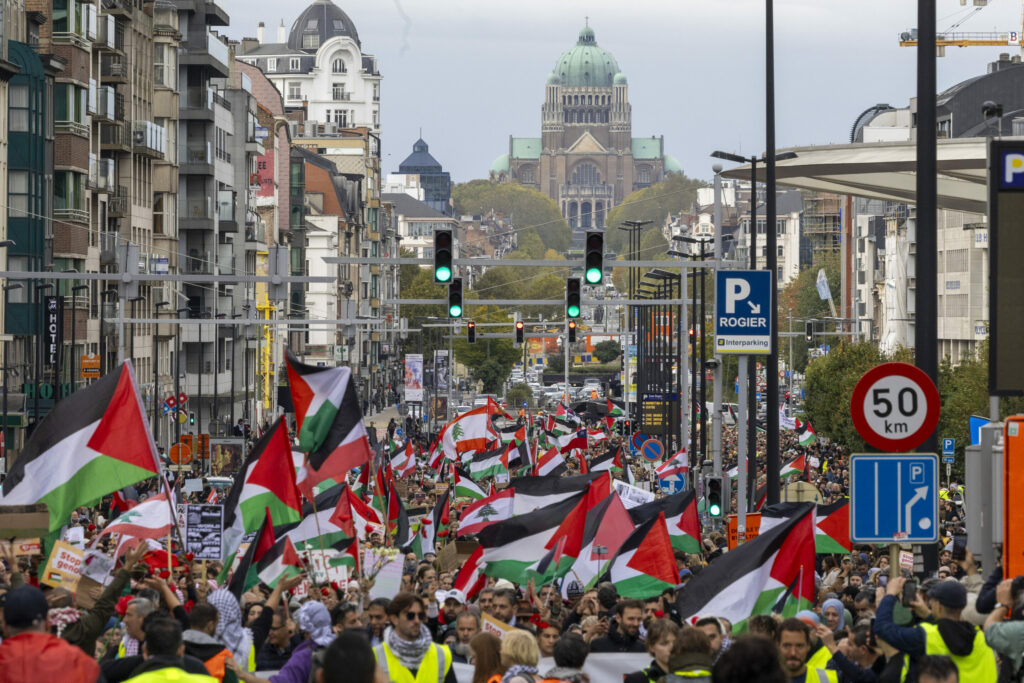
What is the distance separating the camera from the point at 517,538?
17.7 meters

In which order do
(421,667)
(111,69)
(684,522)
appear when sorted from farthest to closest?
(111,69) < (684,522) < (421,667)

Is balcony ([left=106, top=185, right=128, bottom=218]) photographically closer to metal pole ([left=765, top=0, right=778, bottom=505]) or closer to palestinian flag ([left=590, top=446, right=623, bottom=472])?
palestinian flag ([left=590, top=446, right=623, bottom=472])

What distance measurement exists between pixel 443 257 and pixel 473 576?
35.4ft

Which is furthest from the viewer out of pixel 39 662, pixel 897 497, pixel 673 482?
pixel 673 482

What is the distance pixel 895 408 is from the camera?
36.2 ft

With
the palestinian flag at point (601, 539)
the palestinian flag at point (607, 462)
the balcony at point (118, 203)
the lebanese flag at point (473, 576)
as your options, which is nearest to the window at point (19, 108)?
the balcony at point (118, 203)

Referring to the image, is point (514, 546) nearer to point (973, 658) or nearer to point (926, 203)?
point (926, 203)

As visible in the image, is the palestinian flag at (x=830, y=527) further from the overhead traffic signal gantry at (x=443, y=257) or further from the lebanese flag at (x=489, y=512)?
the overhead traffic signal gantry at (x=443, y=257)

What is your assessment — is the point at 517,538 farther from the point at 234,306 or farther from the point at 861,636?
the point at 234,306

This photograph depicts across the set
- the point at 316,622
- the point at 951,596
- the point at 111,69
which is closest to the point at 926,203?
the point at 951,596

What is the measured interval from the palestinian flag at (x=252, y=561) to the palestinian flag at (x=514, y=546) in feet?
10.5

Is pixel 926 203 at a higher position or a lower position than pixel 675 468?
higher

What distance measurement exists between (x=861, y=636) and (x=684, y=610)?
4.89ft

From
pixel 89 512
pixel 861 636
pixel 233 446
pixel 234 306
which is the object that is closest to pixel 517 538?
pixel 861 636
